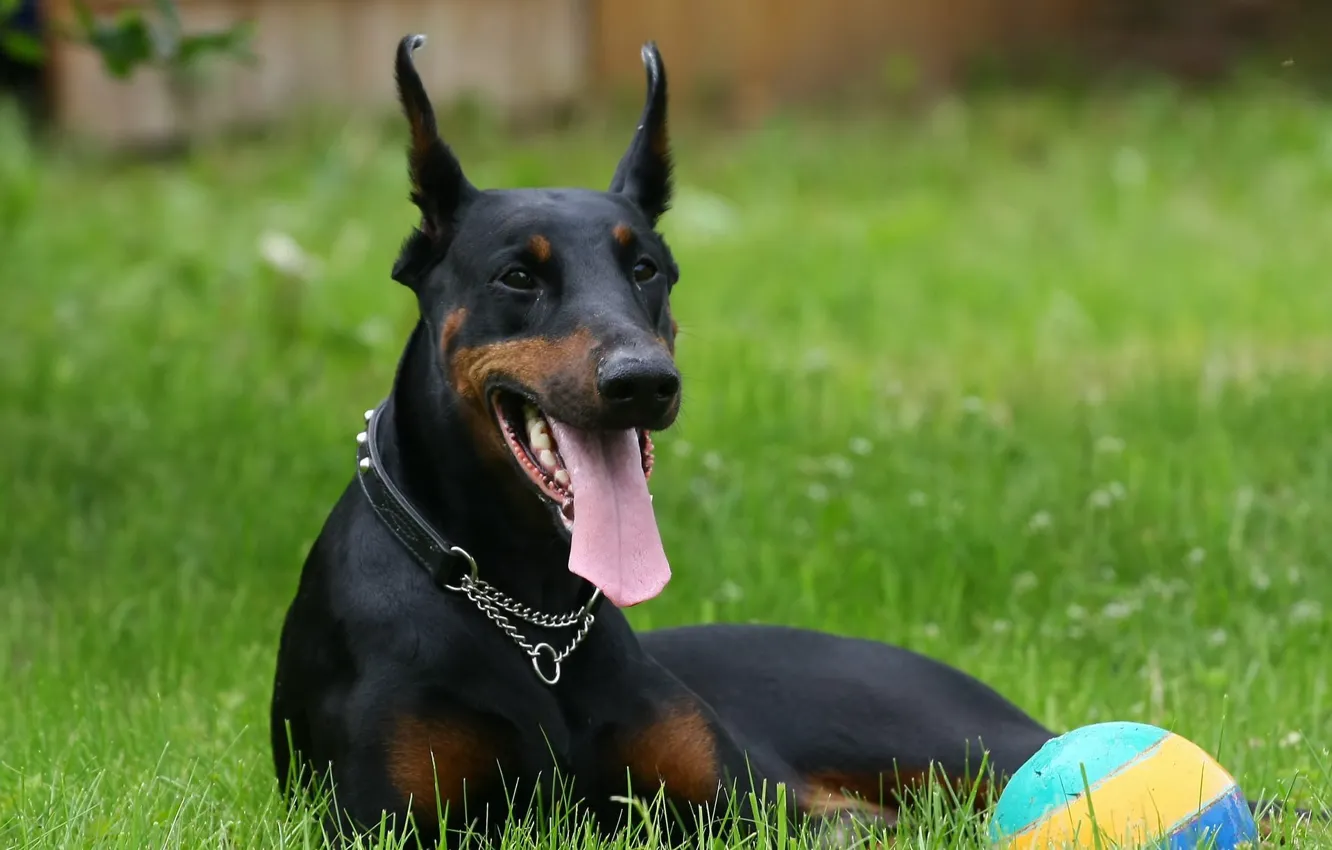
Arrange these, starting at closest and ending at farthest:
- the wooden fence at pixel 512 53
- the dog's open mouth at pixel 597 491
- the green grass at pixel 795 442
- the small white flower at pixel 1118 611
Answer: the dog's open mouth at pixel 597 491
the green grass at pixel 795 442
the small white flower at pixel 1118 611
the wooden fence at pixel 512 53

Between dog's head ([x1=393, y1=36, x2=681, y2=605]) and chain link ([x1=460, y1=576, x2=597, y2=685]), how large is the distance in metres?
0.20

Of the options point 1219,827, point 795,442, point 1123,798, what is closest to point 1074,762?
point 1123,798

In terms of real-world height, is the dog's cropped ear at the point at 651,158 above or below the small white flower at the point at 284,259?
above

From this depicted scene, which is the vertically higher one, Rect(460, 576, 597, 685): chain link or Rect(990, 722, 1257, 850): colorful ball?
Rect(460, 576, 597, 685): chain link

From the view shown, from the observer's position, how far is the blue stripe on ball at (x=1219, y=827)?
3.39m

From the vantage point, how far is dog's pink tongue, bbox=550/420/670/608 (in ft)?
11.0

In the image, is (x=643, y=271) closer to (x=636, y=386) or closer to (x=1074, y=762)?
(x=636, y=386)

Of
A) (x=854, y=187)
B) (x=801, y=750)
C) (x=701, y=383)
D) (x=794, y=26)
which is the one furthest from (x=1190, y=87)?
(x=801, y=750)

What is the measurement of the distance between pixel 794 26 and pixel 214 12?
420 centimetres

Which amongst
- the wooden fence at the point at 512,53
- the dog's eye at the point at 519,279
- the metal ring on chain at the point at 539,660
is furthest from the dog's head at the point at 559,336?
the wooden fence at the point at 512,53

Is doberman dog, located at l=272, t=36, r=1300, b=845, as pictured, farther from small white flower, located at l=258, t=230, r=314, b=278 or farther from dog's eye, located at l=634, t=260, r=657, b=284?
small white flower, located at l=258, t=230, r=314, b=278

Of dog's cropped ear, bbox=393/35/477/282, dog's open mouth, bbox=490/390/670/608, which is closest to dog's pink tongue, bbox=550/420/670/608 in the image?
dog's open mouth, bbox=490/390/670/608

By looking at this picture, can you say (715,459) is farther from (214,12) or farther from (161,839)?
(214,12)

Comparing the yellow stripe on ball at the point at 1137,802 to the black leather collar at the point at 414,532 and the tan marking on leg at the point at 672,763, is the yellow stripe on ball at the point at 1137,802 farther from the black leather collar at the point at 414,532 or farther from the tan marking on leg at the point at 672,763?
the black leather collar at the point at 414,532
